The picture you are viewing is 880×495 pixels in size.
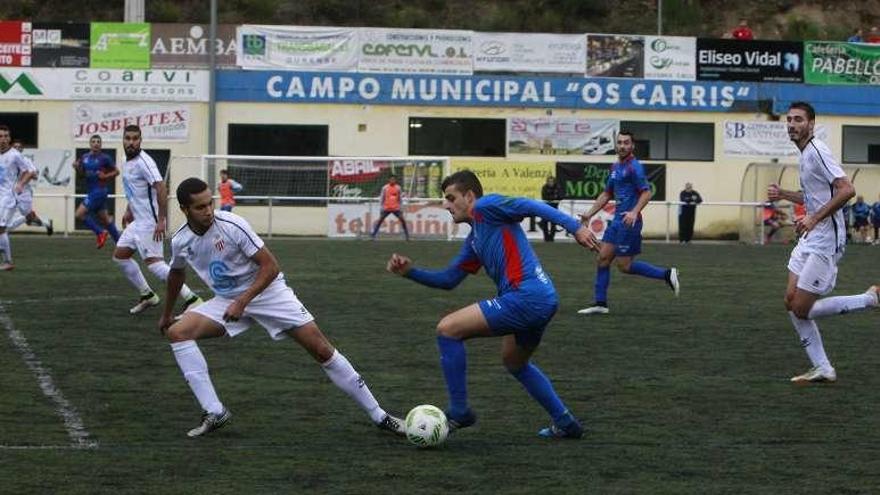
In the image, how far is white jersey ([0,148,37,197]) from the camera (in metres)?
21.3

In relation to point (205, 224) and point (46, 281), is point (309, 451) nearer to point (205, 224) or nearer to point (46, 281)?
point (205, 224)

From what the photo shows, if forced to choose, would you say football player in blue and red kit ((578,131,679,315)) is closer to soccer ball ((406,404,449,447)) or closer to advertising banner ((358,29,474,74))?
soccer ball ((406,404,449,447))

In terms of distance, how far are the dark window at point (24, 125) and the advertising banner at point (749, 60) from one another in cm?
1761

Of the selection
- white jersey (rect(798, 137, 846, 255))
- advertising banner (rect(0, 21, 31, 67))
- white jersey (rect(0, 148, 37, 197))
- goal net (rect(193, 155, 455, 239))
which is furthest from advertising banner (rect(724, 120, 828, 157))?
white jersey (rect(798, 137, 846, 255))

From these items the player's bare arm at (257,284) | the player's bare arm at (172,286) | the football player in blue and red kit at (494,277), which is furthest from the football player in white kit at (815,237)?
the player's bare arm at (172,286)

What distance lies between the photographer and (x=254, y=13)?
169 ft

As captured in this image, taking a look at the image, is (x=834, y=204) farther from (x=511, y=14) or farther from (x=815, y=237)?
(x=511, y=14)

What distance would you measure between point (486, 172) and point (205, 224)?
32871 millimetres

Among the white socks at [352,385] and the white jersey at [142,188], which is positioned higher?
the white jersey at [142,188]

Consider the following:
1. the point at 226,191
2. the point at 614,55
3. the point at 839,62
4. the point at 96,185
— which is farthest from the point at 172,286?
the point at 839,62

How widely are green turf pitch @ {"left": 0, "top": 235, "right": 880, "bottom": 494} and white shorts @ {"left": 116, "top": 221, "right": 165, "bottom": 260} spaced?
0.68 metres

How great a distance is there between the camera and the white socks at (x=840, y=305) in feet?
36.9

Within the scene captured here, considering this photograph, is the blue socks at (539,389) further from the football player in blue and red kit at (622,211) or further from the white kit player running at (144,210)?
the football player in blue and red kit at (622,211)

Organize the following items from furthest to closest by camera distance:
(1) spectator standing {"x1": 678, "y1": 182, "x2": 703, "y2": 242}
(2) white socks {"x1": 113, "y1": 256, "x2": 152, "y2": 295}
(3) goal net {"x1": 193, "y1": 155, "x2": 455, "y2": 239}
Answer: (1) spectator standing {"x1": 678, "y1": 182, "x2": 703, "y2": 242} < (3) goal net {"x1": 193, "y1": 155, "x2": 455, "y2": 239} < (2) white socks {"x1": 113, "y1": 256, "x2": 152, "y2": 295}
